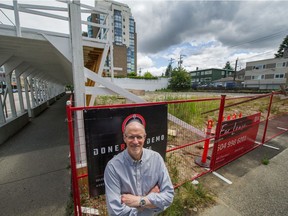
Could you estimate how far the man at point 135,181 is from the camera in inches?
53.1

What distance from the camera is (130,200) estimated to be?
1358 mm

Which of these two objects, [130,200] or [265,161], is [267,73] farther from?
[130,200]

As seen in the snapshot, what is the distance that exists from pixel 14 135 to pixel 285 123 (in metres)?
12.0

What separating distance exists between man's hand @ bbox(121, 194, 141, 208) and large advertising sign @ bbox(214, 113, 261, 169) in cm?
246

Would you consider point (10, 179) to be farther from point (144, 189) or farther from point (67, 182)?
point (144, 189)

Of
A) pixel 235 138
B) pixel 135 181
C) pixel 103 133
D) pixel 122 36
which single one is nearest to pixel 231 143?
pixel 235 138

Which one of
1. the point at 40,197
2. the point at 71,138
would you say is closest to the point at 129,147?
the point at 71,138

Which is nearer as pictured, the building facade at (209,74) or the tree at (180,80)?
the tree at (180,80)

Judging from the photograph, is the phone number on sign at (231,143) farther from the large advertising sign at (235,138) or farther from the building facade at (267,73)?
the building facade at (267,73)

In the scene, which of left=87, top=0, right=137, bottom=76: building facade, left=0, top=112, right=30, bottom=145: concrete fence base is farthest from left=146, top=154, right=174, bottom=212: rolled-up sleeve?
left=87, top=0, right=137, bottom=76: building facade

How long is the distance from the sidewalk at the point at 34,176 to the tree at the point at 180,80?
103 ft

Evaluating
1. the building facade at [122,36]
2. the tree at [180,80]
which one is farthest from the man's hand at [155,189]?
the building facade at [122,36]

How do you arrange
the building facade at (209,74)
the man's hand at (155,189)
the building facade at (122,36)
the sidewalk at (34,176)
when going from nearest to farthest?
1. the man's hand at (155,189)
2. the sidewalk at (34,176)
3. the building facade at (122,36)
4. the building facade at (209,74)

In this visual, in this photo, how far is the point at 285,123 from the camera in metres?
6.83
